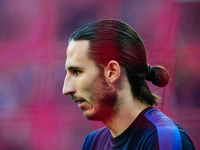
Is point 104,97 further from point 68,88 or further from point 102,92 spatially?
point 68,88

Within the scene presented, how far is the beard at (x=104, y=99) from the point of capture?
1.47 m

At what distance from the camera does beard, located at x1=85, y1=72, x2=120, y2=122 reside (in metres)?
1.47

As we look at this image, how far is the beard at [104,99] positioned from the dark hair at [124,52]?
2.8 inches

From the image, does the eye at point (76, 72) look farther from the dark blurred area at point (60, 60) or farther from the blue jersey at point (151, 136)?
the dark blurred area at point (60, 60)

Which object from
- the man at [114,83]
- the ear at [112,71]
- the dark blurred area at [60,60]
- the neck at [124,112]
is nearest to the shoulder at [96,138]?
the man at [114,83]

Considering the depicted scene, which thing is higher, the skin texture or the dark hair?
the dark hair

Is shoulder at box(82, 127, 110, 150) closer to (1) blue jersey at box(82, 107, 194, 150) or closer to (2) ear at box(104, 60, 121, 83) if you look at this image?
(1) blue jersey at box(82, 107, 194, 150)

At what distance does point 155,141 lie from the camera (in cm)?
129

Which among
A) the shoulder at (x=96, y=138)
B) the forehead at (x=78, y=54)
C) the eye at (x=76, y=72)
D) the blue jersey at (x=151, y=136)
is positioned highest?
the forehead at (x=78, y=54)

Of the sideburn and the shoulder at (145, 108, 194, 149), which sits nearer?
the shoulder at (145, 108, 194, 149)

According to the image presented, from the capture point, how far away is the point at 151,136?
4.31ft

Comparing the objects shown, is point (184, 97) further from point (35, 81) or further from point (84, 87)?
point (84, 87)

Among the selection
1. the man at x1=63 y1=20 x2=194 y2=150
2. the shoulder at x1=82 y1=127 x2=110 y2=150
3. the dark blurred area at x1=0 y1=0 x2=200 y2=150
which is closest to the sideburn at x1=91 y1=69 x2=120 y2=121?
the man at x1=63 y1=20 x2=194 y2=150

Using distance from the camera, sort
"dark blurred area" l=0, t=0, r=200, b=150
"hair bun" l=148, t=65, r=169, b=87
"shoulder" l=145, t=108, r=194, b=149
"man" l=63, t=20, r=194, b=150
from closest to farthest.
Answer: "shoulder" l=145, t=108, r=194, b=149
"man" l=63, t=20, r=194, b=150
"hair bun" l=148, t=65, r=169, b=87
"dark blurred area" l=0, t=0, r=200, b=150
